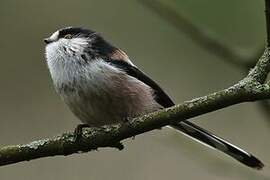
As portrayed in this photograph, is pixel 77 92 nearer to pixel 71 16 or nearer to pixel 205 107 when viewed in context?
pixel 205 107

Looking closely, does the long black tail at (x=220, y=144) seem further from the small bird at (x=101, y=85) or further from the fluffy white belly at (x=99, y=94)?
the fluffy white belly at (x=99, y=94)

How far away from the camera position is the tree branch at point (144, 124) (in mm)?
1754

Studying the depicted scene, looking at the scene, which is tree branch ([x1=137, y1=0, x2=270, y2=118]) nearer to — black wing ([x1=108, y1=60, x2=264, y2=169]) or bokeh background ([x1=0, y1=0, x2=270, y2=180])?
black wing ([x1=108, y1=60, x2=264, y2=169])

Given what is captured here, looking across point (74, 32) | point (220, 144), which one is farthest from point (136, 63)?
point (220, 144)

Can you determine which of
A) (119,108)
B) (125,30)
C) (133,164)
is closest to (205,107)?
(119,108)

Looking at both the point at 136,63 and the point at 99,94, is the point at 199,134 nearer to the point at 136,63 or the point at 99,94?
the point at 99,94

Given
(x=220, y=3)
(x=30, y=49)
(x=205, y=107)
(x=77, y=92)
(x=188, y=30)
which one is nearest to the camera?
(x=205, y=107)

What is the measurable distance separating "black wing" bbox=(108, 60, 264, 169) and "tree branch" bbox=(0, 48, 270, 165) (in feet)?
1.14

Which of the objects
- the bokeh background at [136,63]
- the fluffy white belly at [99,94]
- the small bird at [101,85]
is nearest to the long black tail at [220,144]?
the small bird at [101,85]

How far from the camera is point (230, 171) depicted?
95.3 inches

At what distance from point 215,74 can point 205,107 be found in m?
1.64

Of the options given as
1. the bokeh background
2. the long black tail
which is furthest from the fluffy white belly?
the bokeh background

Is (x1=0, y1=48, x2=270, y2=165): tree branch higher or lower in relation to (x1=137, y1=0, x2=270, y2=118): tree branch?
lower

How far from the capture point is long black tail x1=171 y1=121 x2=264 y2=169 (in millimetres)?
2188
